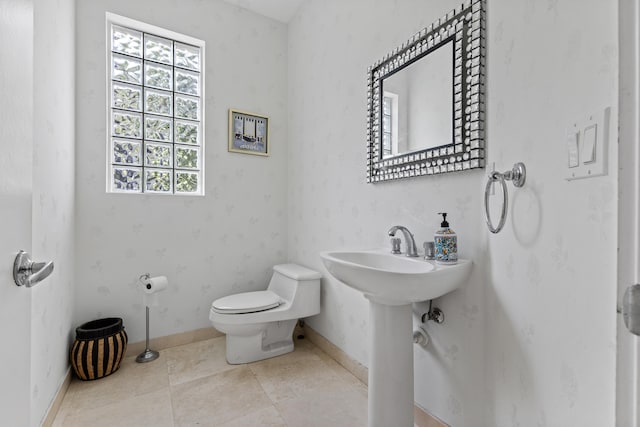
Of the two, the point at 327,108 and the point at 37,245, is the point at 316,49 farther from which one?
the point at 37,245

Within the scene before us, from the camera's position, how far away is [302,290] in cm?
210

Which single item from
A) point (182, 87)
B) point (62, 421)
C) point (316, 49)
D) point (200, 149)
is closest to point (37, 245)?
point (62, 421)

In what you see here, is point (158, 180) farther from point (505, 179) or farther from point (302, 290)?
point (505, 179)

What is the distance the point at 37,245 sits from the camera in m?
1.27

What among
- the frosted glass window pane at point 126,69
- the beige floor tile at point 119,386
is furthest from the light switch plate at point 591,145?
the frosted glass window pane at point 126,69

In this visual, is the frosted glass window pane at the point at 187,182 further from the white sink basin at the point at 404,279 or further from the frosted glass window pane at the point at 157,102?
the white sink basin at the point at 404,279

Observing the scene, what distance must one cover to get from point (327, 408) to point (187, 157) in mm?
1975

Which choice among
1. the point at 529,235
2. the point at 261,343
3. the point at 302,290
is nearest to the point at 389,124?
the point at 529,235

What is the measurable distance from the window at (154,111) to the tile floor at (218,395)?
48.0 inches

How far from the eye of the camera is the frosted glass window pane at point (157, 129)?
2227 mm

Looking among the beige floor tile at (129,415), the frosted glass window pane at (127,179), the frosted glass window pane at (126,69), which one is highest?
the frosted glass window pane at (126,69)

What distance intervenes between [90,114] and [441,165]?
7.17 feet

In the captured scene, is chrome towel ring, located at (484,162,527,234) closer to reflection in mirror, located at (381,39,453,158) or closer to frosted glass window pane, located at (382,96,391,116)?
reflection in mirror, located at (381,39,453,158)

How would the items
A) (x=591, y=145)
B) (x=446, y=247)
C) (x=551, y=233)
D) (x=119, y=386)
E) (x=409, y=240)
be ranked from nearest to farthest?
(x=591, y=145)
(x=551, y=233)
(x=446, y=247)
(x=409, y=240)
(x=119, y=386)
